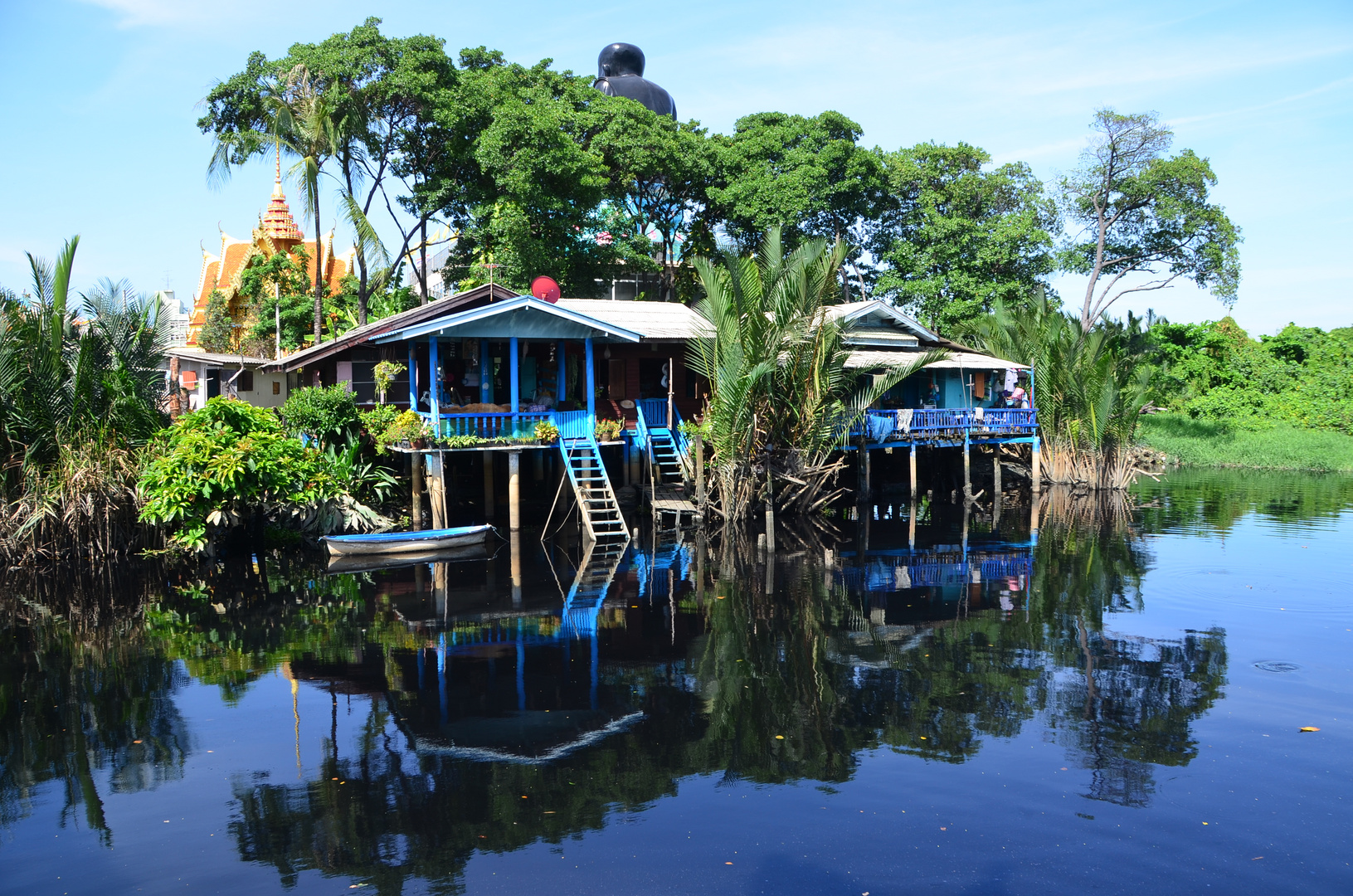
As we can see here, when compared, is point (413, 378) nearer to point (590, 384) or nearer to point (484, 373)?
point (484, 373)

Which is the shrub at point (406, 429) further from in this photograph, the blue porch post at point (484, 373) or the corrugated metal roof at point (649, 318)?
the corrugated metal roof at point (649, 318)

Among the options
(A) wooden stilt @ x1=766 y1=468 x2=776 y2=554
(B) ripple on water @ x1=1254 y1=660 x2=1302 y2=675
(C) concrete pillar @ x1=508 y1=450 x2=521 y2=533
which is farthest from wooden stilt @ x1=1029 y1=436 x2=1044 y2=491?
(B) ripple on water @ x1=1254 y1=660 x2=1302 y2=675

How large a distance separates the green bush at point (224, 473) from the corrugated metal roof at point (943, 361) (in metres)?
11.9

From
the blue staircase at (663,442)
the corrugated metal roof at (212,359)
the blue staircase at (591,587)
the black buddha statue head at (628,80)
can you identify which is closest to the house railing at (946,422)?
the blue staircase at (663,442)

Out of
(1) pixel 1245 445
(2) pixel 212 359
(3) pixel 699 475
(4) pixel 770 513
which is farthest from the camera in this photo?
(1) pixel 1245 445

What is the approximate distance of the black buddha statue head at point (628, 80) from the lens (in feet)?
136

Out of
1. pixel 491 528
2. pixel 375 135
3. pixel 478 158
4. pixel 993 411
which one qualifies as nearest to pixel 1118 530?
pixel 993 411

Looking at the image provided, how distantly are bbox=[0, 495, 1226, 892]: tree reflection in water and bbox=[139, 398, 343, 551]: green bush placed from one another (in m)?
1.44

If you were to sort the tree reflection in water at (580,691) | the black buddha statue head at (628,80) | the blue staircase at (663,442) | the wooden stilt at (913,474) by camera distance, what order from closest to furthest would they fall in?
the tree reflection in water at (580,691) → the blue staircase at (663,442) → the wooden stilt at (913,474) → the black buddha statue head at (628,80)

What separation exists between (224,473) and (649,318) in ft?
33.6

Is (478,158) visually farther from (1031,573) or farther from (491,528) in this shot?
(1031,573)

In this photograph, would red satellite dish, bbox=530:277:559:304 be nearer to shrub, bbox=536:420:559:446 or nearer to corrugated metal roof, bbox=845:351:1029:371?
shrub, bbox=536:420:559:446

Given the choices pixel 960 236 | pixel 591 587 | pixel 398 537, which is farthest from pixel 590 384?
pixel 960 236

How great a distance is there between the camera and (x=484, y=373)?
69.7ft
